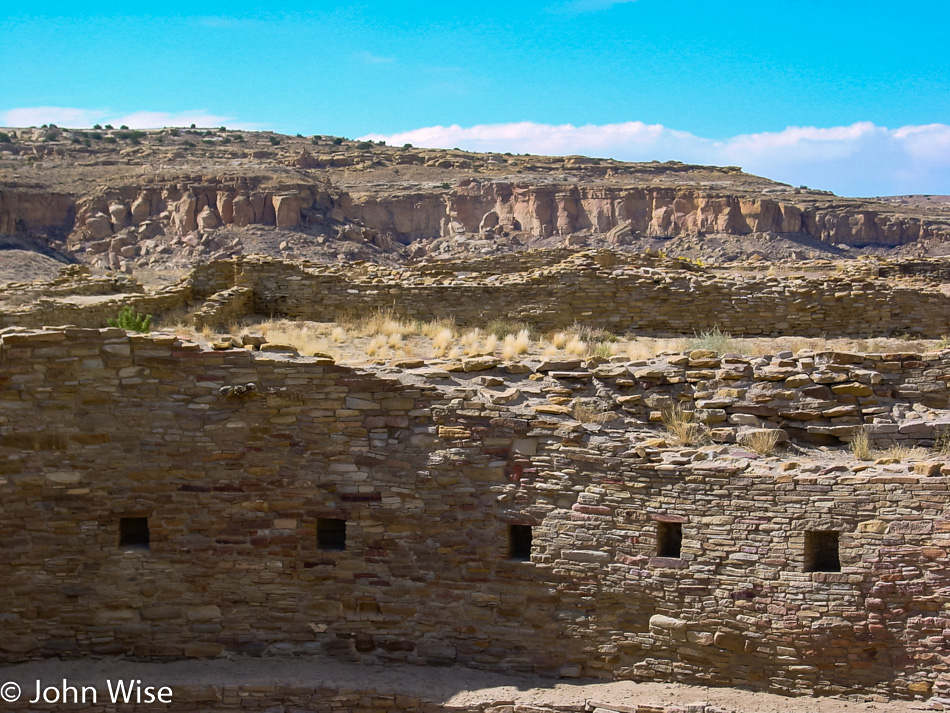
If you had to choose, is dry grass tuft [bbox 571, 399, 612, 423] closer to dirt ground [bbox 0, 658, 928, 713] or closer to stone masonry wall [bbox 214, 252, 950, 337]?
dirt ground [bbox 0, 658, 928, 713]

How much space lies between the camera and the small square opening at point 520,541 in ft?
26.3

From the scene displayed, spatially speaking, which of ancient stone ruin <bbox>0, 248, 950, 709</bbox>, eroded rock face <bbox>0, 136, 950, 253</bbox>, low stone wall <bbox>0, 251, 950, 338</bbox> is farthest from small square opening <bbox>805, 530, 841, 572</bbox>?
eroded rock face <bbox>0, 136, 950, 253</bbox>

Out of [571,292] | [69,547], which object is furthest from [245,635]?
[571,292]

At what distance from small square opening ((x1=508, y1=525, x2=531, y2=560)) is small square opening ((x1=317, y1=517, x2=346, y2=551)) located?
5.10ft

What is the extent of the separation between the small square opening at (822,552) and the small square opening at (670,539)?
1.03 metres

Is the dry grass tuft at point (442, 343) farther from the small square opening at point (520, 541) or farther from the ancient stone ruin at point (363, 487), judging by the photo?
the small square opening at point (520, 541)

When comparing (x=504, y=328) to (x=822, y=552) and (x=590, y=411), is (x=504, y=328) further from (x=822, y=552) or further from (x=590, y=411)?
(x=822, y=552)

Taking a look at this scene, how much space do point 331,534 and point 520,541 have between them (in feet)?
5.83

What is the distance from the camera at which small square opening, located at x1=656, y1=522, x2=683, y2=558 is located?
297 inches

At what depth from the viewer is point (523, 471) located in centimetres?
781

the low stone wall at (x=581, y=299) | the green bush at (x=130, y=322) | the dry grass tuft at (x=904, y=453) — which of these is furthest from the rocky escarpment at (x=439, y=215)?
the dry grass tuft at (x=904, y=453)

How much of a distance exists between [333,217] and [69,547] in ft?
152

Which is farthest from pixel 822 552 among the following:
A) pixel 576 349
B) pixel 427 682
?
pixel 576 349

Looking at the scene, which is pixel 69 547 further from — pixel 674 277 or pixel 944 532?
pixel 674 277
